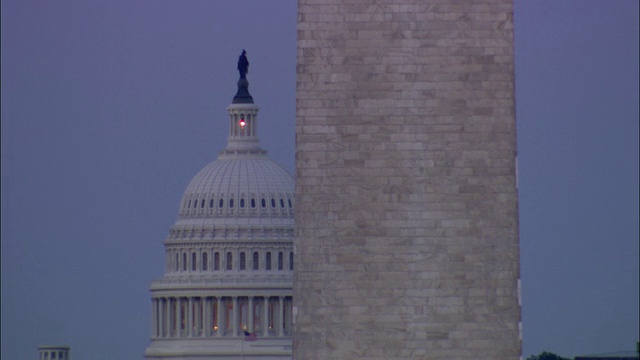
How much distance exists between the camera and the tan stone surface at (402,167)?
221 ft

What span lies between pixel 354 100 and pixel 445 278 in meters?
5.67

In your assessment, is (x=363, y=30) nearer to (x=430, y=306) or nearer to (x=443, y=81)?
(x=443, y=81)

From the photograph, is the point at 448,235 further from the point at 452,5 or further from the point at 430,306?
the point at 452,5

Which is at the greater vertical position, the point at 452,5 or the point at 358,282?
the point at 452,5

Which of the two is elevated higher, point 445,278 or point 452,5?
point 452,5

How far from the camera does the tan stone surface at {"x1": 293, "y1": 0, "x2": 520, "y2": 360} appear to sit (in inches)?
2655

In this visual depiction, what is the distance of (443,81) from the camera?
67.6 meters

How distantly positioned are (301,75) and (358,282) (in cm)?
609

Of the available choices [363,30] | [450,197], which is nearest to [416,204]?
[450,197]

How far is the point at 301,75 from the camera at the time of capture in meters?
67.6

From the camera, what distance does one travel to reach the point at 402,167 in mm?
67688

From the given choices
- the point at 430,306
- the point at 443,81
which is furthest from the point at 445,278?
the point at 443,81

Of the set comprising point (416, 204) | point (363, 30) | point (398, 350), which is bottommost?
point (398, 350)

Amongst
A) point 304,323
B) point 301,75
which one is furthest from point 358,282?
point 301,75
